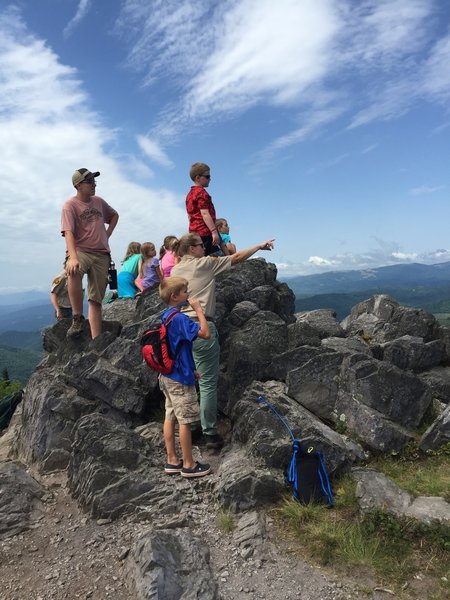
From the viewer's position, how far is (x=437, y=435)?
32.5 feet

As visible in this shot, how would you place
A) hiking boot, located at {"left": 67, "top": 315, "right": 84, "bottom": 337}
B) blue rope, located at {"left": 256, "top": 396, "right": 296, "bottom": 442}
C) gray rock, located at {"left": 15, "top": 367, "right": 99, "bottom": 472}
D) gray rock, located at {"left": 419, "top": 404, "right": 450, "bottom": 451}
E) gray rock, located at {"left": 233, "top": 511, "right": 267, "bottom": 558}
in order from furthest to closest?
hiking boot, located at {"left": 67, "top": 315, "right": 84, "bottom": 337} < gray rock, located at {"left": 15, "top": 367, "right": 99, "bottom": 472} < gray rock, located at {"left": 419, "top": 404, "right": 450, "bottom": 451} < blue rope, located at {"left": 256, "top": 396, "right": 296, "bottom": 442} < gray rock, located at {"left": 233, "top": 511, "right": 267, "bottom": 558}

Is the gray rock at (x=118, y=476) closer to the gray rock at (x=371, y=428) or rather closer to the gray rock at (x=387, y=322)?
the gray rock at (x=371, y=428)

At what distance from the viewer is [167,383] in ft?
29.6

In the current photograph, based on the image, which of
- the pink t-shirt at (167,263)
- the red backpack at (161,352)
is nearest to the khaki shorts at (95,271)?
the pink t-shirt at (167,263)

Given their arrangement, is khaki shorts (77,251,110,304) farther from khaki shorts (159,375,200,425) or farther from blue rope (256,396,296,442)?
blue rope (256,396,296,442)

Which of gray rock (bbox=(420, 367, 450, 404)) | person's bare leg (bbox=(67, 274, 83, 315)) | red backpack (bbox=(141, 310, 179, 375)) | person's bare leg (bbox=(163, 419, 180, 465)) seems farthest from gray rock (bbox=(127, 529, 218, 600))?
gray rock (bbox=(420, 367, 450, 404))

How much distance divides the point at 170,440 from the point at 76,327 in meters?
6.21

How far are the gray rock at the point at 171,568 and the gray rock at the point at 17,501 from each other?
2.92m

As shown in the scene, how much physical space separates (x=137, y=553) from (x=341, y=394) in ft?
20.8

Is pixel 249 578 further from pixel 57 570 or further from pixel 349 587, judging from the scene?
pixel 57 570

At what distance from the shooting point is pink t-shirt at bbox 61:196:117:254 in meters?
11.5

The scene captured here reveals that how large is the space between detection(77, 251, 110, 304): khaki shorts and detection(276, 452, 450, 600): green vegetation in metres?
7.94

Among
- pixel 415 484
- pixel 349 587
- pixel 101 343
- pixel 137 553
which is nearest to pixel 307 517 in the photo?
pixel 349 587

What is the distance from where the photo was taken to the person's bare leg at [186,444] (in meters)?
8.84
